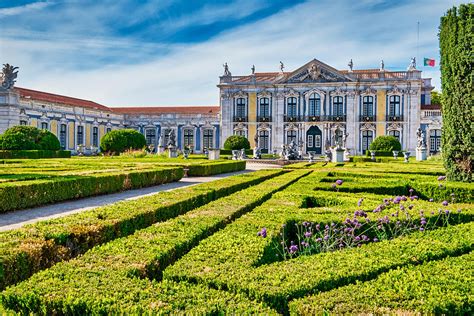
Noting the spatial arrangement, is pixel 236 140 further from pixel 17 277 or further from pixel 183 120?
pixel 17 277

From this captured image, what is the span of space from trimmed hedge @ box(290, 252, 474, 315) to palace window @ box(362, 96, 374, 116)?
120 ft

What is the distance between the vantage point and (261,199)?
20.8 feet

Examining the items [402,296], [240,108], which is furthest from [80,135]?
[402,296]

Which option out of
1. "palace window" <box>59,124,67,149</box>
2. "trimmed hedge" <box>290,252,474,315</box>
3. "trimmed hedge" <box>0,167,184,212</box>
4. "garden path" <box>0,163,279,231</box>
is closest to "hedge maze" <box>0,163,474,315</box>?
"trimmed hedge" <box>290,252,474,315</box>

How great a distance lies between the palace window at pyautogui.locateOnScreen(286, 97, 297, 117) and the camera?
39.0 metres

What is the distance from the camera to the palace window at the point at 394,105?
37000mm

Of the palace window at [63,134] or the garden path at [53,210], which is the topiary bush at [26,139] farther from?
the garden path at [53,210]

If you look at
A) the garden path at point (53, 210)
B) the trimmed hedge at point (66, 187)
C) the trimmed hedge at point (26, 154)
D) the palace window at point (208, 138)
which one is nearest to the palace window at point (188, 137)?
the palace window at point (208, 138)

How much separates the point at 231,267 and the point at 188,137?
38866 millimetres

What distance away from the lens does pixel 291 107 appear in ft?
128

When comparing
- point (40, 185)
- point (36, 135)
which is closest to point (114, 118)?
point (36, 135)

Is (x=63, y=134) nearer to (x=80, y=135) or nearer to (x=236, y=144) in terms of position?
(x=80, y=135)

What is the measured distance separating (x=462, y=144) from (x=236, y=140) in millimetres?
25905

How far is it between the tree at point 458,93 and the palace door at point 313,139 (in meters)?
29.9
